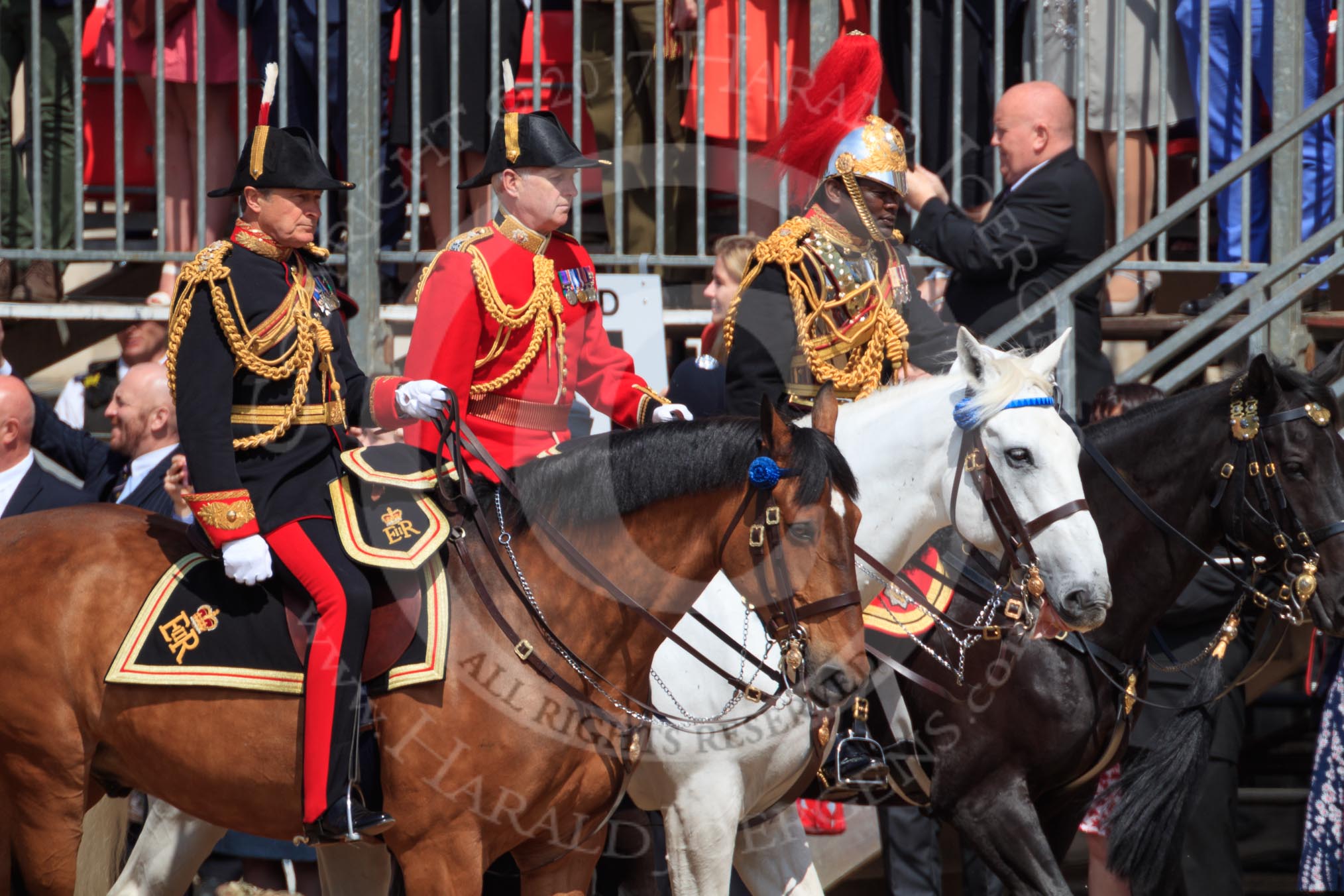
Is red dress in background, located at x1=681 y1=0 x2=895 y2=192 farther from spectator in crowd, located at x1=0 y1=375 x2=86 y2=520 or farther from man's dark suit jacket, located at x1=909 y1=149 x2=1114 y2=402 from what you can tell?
spectator in crowd, located at x1=0 y1=375 x2=86 y2=520

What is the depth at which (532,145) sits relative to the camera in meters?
5.06

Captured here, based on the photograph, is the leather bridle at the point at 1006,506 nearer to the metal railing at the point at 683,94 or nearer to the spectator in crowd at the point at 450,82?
the metal railing at the point at 683,94

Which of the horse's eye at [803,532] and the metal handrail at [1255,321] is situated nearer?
the horse's eye at [803,532]

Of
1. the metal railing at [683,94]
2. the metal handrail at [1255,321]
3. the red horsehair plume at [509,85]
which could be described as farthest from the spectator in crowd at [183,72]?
the metal handrail at [1255,321]

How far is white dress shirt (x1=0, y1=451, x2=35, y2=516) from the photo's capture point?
657 centimetres

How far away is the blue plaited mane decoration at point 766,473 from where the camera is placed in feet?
13.5

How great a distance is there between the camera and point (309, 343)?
4668mm

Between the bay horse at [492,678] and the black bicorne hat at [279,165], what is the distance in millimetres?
951

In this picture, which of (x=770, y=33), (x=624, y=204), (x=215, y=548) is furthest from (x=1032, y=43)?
(x=215, y=548)

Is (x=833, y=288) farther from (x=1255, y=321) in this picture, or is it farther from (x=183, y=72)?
(x=183, y=72)

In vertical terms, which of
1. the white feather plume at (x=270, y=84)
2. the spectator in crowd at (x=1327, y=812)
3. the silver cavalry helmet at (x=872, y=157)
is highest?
the white feather plume at (x=270, y=84)

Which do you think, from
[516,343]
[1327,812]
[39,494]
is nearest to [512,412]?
[516,343]

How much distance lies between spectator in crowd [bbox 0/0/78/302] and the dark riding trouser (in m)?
3.77

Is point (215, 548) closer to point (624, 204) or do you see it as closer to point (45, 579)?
point (45, 579)
